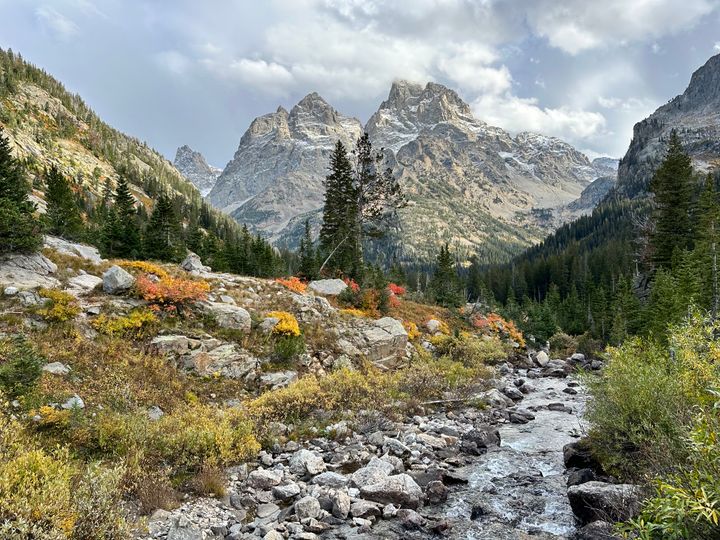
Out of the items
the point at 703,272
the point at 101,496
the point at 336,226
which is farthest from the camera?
the point at 336,226

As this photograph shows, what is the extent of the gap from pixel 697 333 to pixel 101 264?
27.7 m

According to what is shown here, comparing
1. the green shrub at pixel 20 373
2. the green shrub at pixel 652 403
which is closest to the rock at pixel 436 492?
the green shrub at pixel 652 403

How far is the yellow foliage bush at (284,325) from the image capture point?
68.8ft

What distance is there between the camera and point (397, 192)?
36.4m

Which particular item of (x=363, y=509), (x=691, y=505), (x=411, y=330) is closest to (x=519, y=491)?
(x=363, y=509)

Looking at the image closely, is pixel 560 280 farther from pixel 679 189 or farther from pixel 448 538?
pixel 448 538

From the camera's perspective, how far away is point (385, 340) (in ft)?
85.8

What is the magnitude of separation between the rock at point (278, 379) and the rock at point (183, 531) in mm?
9891

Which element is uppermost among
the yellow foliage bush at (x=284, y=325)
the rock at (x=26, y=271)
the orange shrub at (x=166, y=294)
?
the rock at (x=26, y=271)

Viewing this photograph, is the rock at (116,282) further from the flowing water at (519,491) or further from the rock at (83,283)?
the flowing water at (519,491)

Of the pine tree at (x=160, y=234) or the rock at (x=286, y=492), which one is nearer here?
the rock at (x=286, y=492)

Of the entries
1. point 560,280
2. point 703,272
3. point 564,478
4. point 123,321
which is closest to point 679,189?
point 703,272

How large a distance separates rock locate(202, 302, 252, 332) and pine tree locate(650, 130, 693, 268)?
52658 mm

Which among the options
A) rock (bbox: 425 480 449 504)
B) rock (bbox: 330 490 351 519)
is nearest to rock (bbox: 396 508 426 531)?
rock (bbox: 425 480 449 504)
